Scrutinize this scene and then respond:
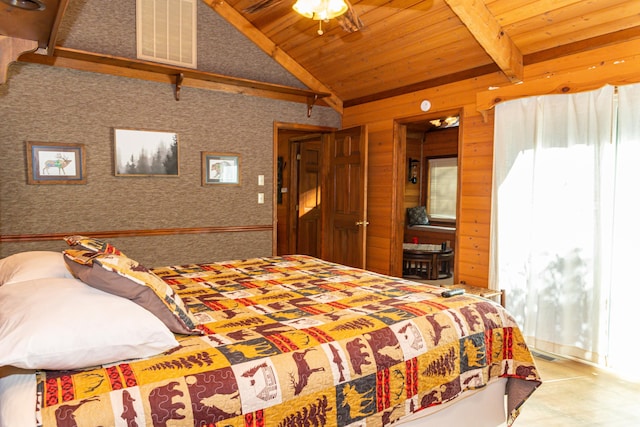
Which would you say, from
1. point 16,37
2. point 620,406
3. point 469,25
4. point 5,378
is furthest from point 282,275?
point 469,25

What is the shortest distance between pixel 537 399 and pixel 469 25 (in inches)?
111

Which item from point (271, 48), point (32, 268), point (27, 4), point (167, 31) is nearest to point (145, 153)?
point (167, 31)

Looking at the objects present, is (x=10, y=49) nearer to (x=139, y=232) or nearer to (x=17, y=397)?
(x=17, y=397)

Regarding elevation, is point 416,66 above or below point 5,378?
above

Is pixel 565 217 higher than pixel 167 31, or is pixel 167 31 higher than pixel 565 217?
pixel 167 31

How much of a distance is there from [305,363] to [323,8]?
7.32 feet

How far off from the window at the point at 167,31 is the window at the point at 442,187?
5.37 m

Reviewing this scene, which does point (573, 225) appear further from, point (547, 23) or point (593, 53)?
point (547, 23)

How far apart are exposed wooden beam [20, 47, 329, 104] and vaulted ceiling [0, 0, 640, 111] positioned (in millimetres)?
434

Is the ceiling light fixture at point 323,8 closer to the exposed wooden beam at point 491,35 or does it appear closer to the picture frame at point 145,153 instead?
the exposed wooden beam at point 491,35

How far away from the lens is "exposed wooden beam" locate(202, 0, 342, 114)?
15.6 feet

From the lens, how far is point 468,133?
425 centimetres

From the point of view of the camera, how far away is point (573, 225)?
11.1ft

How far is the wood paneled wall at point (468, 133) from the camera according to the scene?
3285 mm
